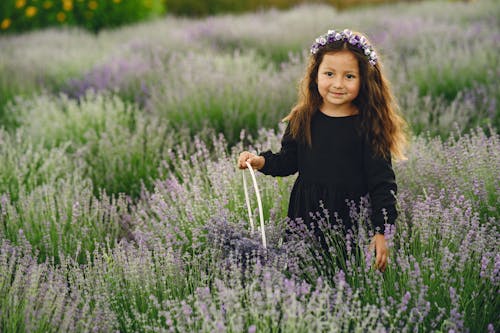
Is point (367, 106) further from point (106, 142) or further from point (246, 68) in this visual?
point (246, 68)

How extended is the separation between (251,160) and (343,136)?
1.40 feet

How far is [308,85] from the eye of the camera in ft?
8.37

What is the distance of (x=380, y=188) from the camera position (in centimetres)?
232

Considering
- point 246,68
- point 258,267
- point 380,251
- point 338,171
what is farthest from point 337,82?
Answer: point 246,68

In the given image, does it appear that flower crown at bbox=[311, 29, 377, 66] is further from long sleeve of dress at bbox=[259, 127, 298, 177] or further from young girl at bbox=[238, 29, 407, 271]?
long sleeve of dress at bbox=[259, 127, 298, 177]

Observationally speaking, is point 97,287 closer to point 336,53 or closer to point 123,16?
point 336,53

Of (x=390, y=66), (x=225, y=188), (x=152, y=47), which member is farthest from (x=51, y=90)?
(x=225, y=188)

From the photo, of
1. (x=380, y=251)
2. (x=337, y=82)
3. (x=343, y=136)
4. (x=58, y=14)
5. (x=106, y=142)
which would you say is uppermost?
(x=58, y=14)

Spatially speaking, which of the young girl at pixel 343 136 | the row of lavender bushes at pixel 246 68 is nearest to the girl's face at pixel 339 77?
the young girl at pixel 343 136

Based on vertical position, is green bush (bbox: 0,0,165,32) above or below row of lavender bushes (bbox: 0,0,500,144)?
above

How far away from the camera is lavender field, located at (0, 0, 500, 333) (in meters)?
2.01

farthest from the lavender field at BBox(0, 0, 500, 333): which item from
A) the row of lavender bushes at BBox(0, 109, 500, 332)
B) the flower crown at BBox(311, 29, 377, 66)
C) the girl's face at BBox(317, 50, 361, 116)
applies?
the flower crown at BBox(311, 29, 377, 66)

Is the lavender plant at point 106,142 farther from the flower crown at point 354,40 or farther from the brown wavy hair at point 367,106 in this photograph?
the flower crown at point 354,40

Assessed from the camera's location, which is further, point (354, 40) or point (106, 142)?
point (106, 142)
